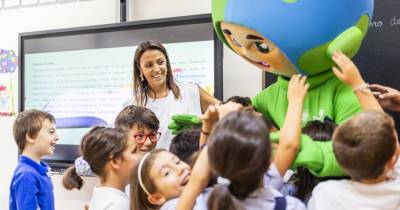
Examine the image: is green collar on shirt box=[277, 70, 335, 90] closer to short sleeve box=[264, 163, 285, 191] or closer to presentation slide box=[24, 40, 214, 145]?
short sleeve box=[264, 163, 285, 191]

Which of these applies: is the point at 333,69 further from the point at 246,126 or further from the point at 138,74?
the point at 138,74

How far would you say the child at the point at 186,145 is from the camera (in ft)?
4.52

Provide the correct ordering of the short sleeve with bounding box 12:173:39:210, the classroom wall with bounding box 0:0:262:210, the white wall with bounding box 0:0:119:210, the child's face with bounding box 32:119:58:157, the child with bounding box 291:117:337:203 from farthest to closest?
1. the white wall with bounding box 0:0:119:210
2. the classroom wall with bounding box 0:0:262:210
3. the child's face with bounding box 32:119:58:157
4. the short sleeve with bounding box 12:173:39:210
5. the child with bounding box 291:117:337:203

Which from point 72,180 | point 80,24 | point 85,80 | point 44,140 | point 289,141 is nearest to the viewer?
point 289,141

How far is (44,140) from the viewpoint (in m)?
2.11

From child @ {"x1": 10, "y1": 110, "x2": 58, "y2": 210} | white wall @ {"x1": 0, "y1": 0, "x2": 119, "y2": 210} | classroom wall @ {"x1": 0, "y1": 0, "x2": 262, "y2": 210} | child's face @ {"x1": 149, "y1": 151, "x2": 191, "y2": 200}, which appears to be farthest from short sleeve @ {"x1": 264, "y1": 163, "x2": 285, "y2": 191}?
white wall @ {"x1": 0, "y1": 0, "x2": 119, "y2": 210}

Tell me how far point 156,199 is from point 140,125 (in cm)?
46

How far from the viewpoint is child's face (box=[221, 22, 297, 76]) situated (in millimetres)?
1227

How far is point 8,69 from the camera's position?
3021 millimetres

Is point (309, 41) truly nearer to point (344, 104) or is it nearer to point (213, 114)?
point (344, 104)

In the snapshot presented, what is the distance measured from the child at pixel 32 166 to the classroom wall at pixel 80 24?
1.96 ft

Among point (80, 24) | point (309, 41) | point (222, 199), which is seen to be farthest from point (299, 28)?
point (80, 24)

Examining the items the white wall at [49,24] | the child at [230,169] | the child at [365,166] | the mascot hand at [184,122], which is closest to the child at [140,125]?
the mascot hand at [184,122]

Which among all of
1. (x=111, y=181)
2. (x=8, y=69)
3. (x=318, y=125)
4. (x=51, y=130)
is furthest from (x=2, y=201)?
(x=318, y=125)
